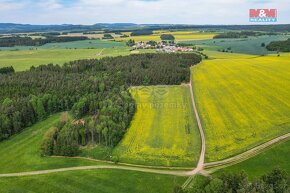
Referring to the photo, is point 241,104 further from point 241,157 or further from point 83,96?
point 83,96

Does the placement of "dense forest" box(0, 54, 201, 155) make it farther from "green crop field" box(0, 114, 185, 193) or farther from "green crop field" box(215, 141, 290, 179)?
"green crop field" box(215, 141, 290, 179)

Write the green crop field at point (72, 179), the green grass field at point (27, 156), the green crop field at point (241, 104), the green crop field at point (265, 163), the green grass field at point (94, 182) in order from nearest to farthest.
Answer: the green grass field at point (94, 182) < the green crop field at point (72, 179) < the green crop field at point (265, 163) < the green grass field at point (27, 156) < the green crop field at point (241, 104)

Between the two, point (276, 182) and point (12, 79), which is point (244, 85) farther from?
point (12, 79)

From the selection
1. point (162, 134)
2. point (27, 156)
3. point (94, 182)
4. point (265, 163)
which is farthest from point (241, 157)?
point (27, 156)

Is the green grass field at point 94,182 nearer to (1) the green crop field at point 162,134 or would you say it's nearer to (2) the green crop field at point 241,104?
(1) the green crop field at point 162,134

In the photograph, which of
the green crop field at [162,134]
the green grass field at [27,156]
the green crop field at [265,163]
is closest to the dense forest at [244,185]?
the green crop field at [265,163]
